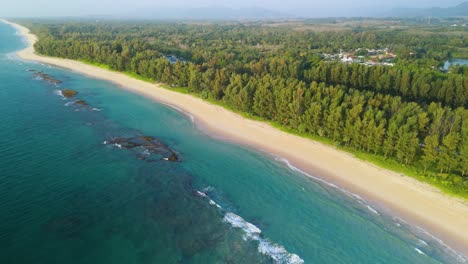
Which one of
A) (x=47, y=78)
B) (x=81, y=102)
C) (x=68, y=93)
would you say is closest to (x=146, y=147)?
(x=81, y=102)

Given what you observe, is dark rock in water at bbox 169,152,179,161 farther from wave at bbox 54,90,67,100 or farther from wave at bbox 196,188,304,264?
wave at bbox 54,90,67,100

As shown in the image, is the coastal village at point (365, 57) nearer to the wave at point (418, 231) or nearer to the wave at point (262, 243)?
the wave at point (418, 231)

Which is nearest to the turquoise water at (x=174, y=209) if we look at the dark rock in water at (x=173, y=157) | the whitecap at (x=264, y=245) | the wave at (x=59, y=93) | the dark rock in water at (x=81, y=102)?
Result: the whitecap at (x=264, y=245)

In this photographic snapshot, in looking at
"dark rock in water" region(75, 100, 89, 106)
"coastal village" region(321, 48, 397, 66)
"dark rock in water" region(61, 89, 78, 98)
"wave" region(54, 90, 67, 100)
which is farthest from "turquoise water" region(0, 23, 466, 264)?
"coastal village" region(321, 48, 397, 66)

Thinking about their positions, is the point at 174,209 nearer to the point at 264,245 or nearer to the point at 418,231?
the point at 264,245

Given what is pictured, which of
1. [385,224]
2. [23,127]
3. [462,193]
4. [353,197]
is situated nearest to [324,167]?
[353,197]
